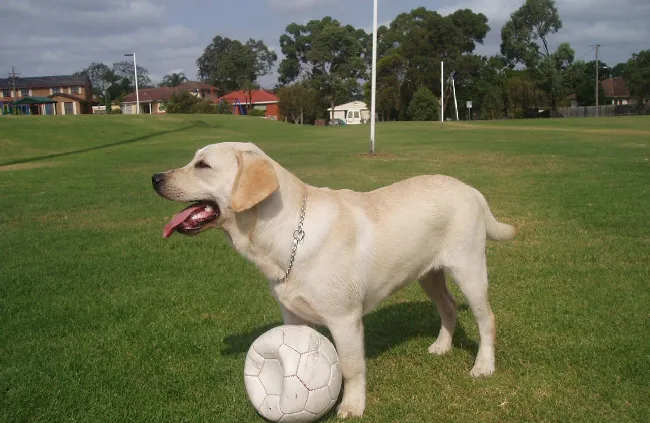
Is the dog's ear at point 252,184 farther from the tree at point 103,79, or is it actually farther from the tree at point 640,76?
the tree at point 103,79

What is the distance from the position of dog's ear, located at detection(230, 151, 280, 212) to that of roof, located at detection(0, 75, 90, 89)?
121722 millimetres

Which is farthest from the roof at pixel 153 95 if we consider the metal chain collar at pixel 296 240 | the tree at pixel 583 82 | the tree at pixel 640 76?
the metal chain collar at pixel 296 240

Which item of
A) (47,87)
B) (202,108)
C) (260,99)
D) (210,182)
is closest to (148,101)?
(47,87)

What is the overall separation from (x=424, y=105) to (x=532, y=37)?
27.8 metres

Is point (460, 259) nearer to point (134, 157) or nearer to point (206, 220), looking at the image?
point (206, 220)

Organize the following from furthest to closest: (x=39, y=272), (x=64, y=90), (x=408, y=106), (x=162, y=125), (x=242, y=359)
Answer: (x=64, y=90), (x=408, y=106), (x=162, y=125), (x=39, y=272), (x=242, y=359)

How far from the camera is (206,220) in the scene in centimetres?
434

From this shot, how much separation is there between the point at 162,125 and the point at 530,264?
50208 millimetres

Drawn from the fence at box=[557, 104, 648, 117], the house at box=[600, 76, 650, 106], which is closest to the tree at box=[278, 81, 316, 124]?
the fence at box=[557, 104, 648, 117]

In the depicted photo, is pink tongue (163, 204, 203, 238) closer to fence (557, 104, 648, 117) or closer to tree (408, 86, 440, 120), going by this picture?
tree (408, 86, 440, 120)

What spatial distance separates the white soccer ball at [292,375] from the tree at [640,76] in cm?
A: 9575

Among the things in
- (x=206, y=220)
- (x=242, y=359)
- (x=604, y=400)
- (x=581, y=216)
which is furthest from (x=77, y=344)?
(x=581, y=216)

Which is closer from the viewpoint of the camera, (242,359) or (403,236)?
(403,236)

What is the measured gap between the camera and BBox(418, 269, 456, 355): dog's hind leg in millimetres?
5621
